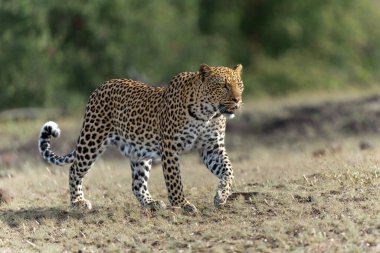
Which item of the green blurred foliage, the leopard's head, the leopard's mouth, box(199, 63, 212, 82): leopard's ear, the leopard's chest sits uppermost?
the green blurred foliage

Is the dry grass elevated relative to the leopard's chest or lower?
lower

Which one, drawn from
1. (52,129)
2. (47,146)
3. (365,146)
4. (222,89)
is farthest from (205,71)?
(365,146)

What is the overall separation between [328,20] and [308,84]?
6.91ft

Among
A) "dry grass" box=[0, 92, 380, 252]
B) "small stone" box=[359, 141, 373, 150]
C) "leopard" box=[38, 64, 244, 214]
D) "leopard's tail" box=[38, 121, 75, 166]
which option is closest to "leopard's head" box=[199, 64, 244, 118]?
"leopard" box=[38, 64, 244, 214]

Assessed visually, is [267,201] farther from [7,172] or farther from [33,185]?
[7,172]

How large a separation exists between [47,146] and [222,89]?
2.76 meters

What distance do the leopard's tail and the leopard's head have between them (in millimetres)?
2120

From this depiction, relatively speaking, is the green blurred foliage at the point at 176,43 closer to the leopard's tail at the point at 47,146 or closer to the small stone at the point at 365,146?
the small stone at the point at 365,146

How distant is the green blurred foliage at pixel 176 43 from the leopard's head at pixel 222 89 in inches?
596

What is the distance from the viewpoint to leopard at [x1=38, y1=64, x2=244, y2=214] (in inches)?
427

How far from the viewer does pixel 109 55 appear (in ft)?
92.9

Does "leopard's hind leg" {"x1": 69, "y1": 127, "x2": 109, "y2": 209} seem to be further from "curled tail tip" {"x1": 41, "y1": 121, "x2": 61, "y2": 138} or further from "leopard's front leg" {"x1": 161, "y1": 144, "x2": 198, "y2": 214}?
"leopard's front leg" {"x1": 161, "y1": 144, "x2": 198, "y2": 214}

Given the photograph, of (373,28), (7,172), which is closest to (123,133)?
(7,172)

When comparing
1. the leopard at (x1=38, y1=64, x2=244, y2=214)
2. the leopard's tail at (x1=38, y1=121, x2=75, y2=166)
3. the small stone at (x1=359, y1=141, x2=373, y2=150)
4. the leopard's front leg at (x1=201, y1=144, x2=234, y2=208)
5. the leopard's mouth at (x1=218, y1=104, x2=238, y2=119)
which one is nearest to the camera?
the leopard's mouth at (x1=218, y1=104, x2=238, y2=119)
